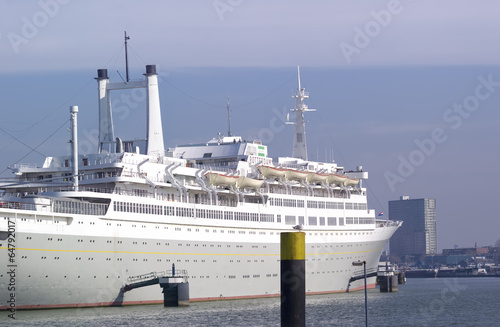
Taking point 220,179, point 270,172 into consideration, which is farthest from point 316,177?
point 220,179

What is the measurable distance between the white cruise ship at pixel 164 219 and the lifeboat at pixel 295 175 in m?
0.12

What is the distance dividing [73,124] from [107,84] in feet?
38.8

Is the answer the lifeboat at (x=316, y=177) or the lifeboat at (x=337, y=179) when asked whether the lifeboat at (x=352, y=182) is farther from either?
the lifeboat at (x=316, y=177)

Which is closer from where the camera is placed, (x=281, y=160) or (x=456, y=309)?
(x=456, y=309)

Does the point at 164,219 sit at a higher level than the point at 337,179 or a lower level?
lower

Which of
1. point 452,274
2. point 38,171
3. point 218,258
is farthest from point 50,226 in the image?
point 452,274

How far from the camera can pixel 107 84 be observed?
233 feet

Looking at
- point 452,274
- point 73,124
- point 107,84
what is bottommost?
point 452,274

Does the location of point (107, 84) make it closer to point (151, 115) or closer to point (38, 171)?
point (151, 115)

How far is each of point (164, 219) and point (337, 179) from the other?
23422 millimetres

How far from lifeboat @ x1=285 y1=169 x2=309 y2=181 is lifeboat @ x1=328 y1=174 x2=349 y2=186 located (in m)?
3.72

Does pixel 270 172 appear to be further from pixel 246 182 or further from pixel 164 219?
pixel 164 219

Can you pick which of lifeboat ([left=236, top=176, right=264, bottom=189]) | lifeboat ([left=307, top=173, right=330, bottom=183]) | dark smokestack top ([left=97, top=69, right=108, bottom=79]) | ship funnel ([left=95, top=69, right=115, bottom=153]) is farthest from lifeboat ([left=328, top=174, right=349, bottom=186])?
dark smokestack top ([left=97, top=69, right=108, bottom=79])

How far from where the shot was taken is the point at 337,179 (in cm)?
8125
